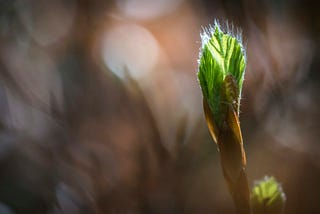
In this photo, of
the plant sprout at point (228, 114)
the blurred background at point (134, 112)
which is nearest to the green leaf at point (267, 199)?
the plant sprout at point (228, 114)

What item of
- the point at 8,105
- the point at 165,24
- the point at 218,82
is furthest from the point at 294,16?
the point at 218,82

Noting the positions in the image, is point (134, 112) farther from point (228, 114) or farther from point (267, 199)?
point (228, 114)

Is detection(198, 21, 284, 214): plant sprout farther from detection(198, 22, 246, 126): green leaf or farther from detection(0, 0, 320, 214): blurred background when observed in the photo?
detection(0, 0, 320, 214): blurred background

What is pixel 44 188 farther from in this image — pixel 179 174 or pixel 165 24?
pixel 165 24

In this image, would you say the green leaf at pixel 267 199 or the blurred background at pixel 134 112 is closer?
the green leaf at pixel 267 199

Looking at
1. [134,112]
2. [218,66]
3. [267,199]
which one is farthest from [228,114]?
[134,112]

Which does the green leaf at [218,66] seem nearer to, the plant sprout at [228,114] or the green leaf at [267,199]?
the plant sprout at [228,114]

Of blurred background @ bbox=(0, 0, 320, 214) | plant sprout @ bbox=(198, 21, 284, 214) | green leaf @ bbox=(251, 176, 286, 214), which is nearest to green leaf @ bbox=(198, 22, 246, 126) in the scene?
plant sprout @ bbox=(198, 21, 284, 214)
